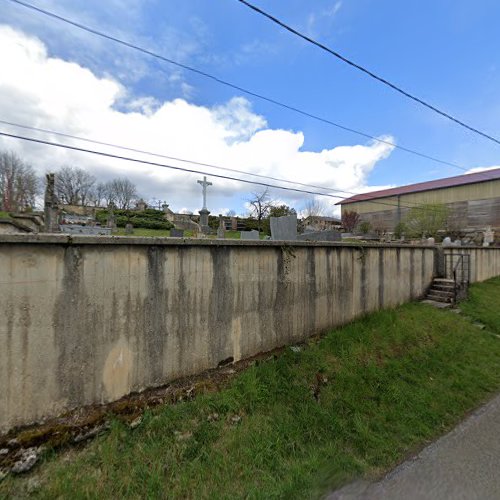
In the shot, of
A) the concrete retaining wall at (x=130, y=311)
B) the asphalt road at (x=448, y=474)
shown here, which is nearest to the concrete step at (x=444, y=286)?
the concrete retaining wall at (x=130, y=311)

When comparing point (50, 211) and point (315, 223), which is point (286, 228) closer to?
point (50, 211)

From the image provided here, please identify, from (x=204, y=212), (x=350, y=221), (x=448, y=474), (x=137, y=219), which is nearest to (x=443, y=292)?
(x=448, y=474)

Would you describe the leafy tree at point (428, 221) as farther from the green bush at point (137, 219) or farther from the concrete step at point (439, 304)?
the concrete step at point (439, 304)

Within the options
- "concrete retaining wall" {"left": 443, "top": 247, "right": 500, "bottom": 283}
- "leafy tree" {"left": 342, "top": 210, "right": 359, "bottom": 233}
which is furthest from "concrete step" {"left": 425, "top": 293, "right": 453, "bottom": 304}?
"leafy tree" {"left": 342, "top": 210, "right": 359, "bottom": 233}

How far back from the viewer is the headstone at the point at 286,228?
6918 millimetres

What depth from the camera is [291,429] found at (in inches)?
127

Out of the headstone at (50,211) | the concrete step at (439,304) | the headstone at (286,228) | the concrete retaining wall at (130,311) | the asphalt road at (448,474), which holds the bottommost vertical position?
→ the asphalt road at (448,474)

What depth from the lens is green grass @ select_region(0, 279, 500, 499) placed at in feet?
8.07

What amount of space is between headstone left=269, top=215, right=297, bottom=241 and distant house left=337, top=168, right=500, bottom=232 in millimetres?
30774

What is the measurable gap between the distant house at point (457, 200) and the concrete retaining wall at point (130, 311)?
33485 millimetres

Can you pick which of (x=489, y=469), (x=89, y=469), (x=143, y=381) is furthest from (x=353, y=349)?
(x=89, y=469)

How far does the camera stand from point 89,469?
2490 millimetres

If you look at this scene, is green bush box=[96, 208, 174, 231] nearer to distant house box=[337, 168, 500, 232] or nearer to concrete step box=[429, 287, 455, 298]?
concrete step box=[429, 287, 455, 298]

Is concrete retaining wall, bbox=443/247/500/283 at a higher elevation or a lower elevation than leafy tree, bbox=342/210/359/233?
lower
